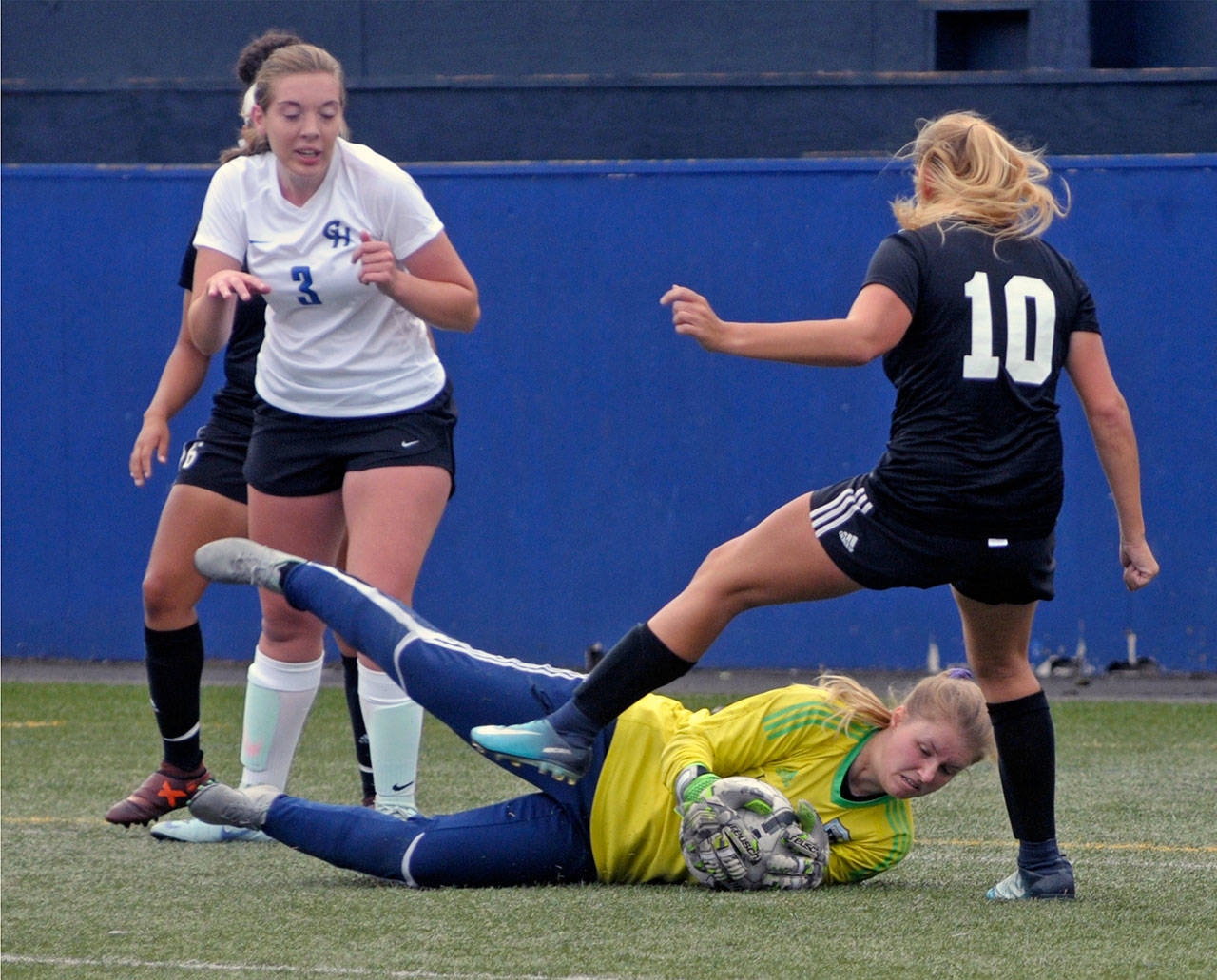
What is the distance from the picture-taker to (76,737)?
23.2ft

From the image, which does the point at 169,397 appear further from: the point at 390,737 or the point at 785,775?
the point at 785,775

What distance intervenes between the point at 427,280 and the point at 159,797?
1.59 metres

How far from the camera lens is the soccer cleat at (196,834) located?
16.4 feet

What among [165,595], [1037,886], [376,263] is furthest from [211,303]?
[1037,886]

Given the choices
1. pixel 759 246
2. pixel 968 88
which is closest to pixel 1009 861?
pixel 759 246

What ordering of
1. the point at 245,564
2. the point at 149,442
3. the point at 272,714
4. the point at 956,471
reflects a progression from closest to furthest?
the point at 956,471 → the point at 245,564 → the point at 149,442 → the point at 272,714

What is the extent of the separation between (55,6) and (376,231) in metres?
8.24

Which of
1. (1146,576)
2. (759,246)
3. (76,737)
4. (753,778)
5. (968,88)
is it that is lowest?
(76,737)

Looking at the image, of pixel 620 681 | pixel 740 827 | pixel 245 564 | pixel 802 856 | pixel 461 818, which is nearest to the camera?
pixel 620 681

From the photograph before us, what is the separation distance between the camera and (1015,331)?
3.83 m

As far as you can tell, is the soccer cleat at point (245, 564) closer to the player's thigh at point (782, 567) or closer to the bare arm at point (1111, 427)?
the player's thigh at point (782, 567)

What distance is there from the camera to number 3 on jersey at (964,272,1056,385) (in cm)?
381

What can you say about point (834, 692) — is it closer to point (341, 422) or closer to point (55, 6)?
point (341, 422)

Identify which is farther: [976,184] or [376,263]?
[376,263]
